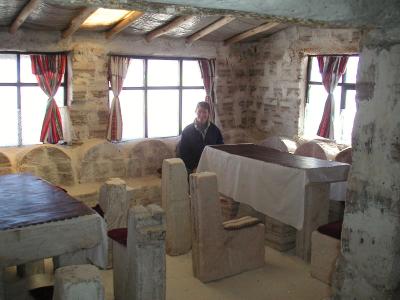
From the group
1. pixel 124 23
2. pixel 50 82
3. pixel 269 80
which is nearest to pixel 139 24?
pixel 124 23

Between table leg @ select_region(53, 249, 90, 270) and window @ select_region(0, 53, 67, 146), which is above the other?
window @ select_region(0, 53, 67, 146)

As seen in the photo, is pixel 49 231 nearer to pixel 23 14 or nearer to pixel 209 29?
pixel 23 14

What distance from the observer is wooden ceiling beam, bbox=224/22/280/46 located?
23.2ft

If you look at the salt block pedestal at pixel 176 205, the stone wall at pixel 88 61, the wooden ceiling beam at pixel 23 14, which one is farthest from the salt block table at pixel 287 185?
the wooden ceiling beam at pixel 23 14

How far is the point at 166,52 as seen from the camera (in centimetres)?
750

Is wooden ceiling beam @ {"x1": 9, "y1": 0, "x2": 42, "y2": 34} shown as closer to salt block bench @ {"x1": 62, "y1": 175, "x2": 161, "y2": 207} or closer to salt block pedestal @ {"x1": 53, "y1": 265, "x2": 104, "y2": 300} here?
salt block bench @ {"x1": 62, "y1": 175, "x2": 161, "y2": 207}

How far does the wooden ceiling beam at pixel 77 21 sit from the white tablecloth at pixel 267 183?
2.44 metres

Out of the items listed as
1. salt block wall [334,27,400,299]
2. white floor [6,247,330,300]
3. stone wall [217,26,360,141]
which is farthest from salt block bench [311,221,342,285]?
stone wall [217,26,360,141]

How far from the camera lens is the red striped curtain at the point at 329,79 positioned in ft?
22.9

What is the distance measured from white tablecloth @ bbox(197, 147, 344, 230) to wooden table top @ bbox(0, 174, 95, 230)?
2.24 meters

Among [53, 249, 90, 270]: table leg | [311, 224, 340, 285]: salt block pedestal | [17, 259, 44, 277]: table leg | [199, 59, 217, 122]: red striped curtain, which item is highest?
[199, 59, 217, 122]: red striped curtain

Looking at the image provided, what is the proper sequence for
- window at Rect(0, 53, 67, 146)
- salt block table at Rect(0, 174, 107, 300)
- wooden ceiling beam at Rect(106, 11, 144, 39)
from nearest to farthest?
salt block table at Rect(0, 174, 107, 300) < wooden ceiling beam at Rect(106, 11, 144, 39) < window at Rect(0, 53, 67, 146)

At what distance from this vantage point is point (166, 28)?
669cm

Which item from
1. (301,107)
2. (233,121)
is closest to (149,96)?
(233,121)
